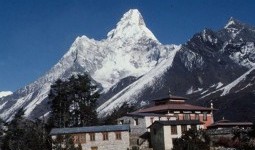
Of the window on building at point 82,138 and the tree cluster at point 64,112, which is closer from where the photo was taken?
the window on building at point 82,138

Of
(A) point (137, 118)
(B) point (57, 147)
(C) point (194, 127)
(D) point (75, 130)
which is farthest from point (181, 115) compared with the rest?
(B) point (57, 147)

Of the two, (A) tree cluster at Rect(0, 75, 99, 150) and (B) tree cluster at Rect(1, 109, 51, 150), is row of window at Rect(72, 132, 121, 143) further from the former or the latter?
(A) tree cluster at Rect(0, 75, 99, 150)

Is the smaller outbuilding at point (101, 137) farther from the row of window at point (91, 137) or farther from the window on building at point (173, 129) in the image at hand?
the window on building at point (173, 129)

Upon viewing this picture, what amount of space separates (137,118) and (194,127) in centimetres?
1509

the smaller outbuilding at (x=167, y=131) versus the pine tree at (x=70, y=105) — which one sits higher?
the pine tree at (x=70, y=105)

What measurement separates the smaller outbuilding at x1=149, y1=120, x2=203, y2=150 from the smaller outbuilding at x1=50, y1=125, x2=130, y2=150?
4733mm

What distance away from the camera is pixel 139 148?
77125 mm

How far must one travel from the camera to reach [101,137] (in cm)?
7731

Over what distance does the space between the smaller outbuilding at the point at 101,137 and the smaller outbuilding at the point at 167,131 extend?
186 inches

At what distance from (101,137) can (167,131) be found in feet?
33.3

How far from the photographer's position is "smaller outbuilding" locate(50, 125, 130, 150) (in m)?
76.9

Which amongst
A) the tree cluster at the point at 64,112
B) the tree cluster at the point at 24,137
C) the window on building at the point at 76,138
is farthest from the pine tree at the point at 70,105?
the window on building at the point at 76,138

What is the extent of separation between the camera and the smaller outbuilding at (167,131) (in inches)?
3017

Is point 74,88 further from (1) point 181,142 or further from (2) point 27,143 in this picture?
(1) point 181,142
